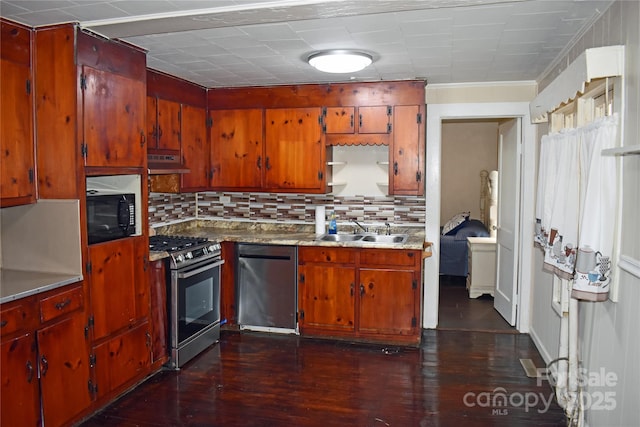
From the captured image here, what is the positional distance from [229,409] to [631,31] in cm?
298

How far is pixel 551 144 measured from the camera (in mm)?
3221

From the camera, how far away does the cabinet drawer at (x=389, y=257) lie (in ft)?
14.0

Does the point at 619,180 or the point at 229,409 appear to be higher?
A: the point at 619,180

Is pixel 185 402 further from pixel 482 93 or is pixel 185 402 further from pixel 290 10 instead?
pixel 482 93

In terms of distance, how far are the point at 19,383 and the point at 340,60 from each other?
2.66 m

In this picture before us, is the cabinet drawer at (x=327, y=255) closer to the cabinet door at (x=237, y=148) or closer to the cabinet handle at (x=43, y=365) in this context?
the cabinet door at (x=237, y=148)

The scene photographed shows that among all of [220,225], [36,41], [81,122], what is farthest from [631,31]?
[220,225]

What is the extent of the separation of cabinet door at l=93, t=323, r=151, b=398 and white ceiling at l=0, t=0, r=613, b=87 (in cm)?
190

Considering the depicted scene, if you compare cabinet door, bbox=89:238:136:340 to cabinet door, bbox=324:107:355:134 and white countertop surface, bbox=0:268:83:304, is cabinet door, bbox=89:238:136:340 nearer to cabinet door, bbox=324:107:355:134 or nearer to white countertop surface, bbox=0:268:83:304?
white countertop surface, bbox=0:268:83:304

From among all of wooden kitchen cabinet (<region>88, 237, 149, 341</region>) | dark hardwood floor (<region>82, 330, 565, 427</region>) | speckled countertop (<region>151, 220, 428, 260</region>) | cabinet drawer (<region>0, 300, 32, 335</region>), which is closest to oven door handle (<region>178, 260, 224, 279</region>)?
speckled countertop (<region>151, 220, 428, 260</region>)

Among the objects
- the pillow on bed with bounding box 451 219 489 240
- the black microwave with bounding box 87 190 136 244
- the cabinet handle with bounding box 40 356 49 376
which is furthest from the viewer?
the pillow on bed with bounding box 451 219 489 240

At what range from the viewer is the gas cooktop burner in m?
3.83

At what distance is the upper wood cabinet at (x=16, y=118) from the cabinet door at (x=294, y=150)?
2.24 meters

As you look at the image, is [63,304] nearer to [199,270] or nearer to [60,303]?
[60,303]
